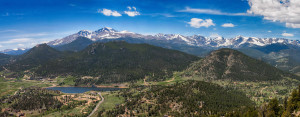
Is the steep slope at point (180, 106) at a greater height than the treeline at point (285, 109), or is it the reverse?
the treeline at point (285, 109)

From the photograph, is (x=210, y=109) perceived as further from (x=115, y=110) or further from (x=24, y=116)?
(x=24, y=116)

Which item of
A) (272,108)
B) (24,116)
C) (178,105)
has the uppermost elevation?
(272,108)

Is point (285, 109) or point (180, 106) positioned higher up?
point (285, 109)

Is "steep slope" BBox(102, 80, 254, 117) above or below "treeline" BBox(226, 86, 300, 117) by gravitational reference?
below

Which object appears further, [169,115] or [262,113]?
[169,115]

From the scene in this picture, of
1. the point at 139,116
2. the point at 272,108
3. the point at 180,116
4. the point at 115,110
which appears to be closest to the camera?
the point at 272,108

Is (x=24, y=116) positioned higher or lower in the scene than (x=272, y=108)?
lower

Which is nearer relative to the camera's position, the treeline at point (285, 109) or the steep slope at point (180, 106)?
the treeline at point (285, 109)

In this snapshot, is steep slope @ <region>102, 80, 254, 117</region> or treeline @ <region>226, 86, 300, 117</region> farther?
steep slope @ <region>102, 80, 254, 117</region>

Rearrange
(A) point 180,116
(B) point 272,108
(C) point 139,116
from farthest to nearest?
(C) point 139,116 → (A) point 180,116 → (B) point 272,108

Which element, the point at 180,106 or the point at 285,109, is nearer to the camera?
the point at 285,109

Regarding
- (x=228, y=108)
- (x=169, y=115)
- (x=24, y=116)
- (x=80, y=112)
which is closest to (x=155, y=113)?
(x=169, y=115)
